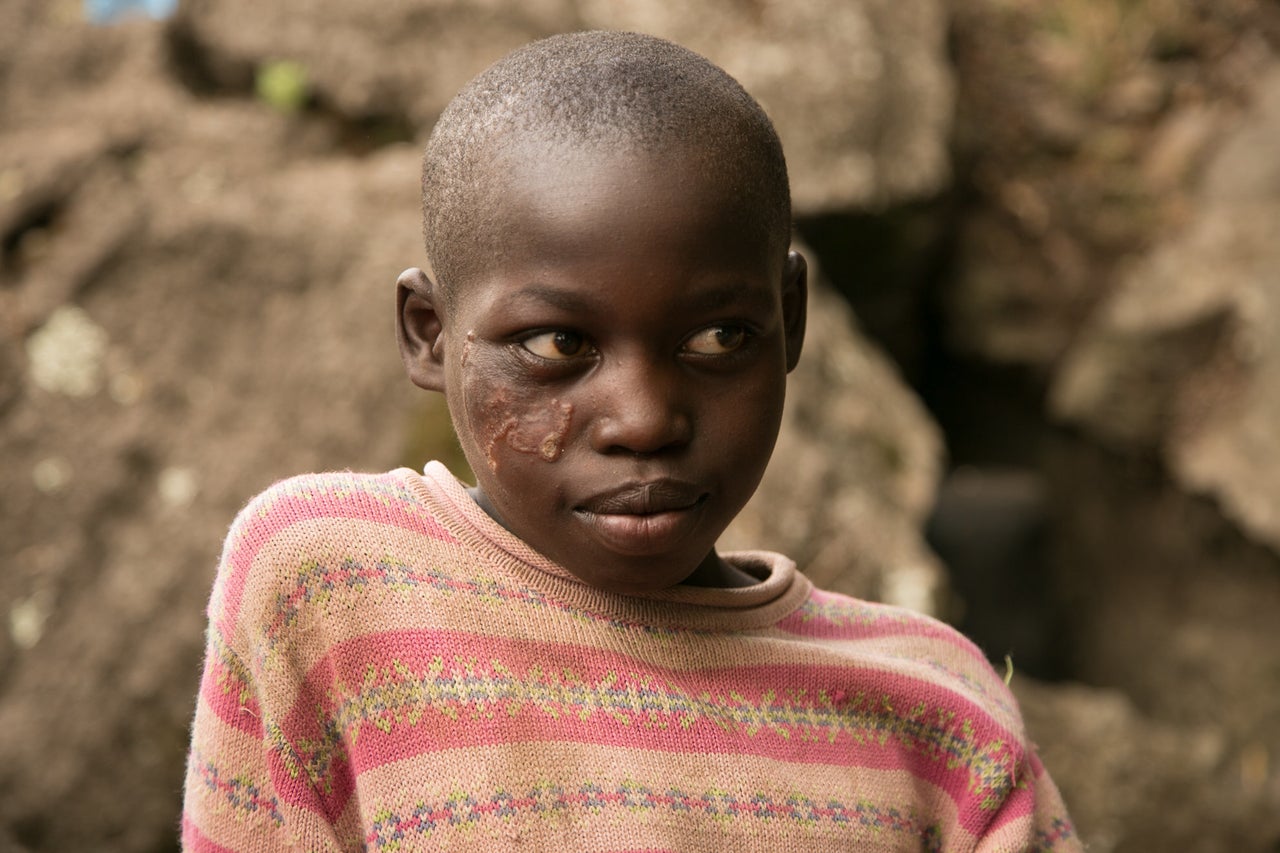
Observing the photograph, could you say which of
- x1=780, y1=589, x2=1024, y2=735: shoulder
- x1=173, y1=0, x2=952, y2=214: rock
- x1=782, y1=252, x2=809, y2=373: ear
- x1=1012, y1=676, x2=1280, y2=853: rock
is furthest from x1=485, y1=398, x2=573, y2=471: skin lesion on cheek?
x1=173, y1=0, x2=952, y2=214: rock

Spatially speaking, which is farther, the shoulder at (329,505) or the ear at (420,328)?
the ear at (420,328)

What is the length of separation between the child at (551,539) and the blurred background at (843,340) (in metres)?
1.63

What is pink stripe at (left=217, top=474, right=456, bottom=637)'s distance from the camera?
5.10 ft

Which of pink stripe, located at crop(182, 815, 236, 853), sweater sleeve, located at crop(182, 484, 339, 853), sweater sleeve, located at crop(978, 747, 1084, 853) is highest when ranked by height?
sweater sleeve, located at crop(182, 484, 339, 853)

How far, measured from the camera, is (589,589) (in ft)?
5.39

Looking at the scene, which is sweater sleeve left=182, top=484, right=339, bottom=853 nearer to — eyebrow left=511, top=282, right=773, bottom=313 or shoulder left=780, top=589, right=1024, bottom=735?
eyebrow left=511, top=282, right=773, bottom=313

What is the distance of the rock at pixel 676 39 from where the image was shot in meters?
4.13

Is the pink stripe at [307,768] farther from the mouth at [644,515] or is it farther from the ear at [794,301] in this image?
the ear at [794,301]

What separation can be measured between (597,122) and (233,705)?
2.51ft

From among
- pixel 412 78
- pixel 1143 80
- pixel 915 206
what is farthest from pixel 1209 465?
pixel 412 78

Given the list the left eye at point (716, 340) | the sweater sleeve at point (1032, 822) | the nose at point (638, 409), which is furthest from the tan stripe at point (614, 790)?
the left eye at point (716, 340)

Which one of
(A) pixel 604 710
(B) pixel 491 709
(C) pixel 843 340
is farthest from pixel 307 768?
(C) pixel 843 340

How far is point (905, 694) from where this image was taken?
5.96 feet

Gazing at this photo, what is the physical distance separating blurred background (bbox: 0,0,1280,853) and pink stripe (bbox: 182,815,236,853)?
1723mm
